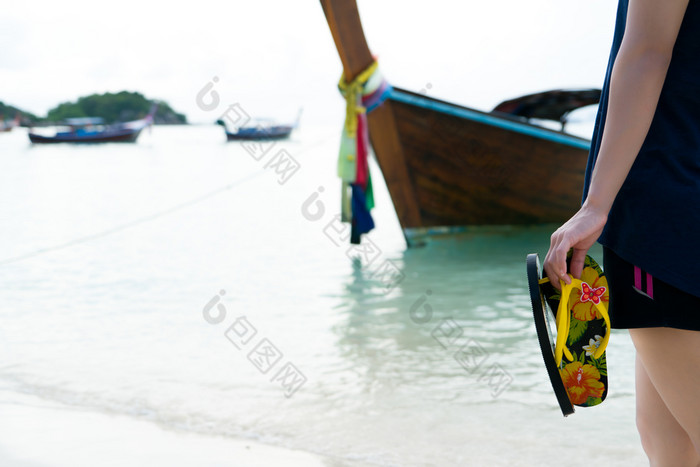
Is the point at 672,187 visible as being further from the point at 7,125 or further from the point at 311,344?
the point at 7,125

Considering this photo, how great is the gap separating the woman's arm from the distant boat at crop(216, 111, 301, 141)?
31.6 m

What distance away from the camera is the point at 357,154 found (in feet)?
15.1

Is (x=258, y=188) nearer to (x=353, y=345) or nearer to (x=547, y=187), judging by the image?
(x=547, y=187)

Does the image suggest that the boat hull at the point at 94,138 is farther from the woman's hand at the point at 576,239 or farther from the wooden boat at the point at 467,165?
the woman's hand at the point at 576,239

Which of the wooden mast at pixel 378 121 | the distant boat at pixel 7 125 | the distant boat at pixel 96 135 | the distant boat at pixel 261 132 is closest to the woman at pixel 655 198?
the wooden mast at pixel 378 121

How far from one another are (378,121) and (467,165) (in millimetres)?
1095

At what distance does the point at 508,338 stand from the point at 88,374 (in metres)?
1.86

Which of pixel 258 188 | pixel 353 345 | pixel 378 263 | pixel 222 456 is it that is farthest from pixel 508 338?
pixel 258 188

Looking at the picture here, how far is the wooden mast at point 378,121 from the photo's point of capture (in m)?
4.33

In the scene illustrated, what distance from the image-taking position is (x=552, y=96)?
6738 mm

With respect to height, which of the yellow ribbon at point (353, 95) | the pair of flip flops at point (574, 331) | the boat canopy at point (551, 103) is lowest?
the boat canopy at point (551, 103)

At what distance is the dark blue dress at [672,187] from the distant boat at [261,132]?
31.6 m

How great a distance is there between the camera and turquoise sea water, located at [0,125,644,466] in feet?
7.13

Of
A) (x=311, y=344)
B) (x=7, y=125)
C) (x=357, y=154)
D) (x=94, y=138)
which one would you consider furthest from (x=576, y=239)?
(x=7, y=125)
